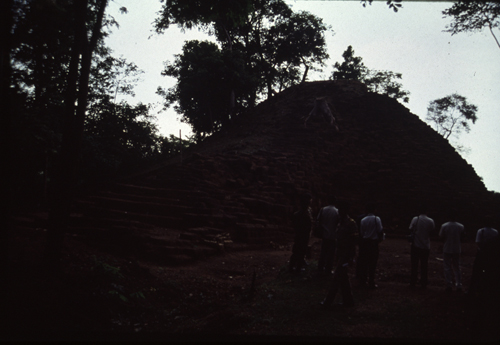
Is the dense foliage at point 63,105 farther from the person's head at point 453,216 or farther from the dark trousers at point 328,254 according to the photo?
the person's head at point 453,216

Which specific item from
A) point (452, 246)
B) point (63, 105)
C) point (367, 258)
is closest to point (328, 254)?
point (367, 258)

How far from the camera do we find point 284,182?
13531mm

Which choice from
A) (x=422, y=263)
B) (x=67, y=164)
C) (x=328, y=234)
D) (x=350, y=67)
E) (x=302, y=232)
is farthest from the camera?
(x=350, y=67)

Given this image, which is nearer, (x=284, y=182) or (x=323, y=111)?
(x=284, y=182)

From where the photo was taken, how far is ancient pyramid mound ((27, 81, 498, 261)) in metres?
9.19

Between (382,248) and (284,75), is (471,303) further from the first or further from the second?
(284,75)

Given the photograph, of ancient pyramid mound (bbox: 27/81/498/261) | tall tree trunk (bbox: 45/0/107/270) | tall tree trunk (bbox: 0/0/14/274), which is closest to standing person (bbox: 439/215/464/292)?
ancient pyramid mound (bbox: 27/81/498/261)

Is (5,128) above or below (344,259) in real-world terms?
above

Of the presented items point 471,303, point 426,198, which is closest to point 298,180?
point 426,198

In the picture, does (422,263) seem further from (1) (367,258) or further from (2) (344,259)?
(2) (344,259)

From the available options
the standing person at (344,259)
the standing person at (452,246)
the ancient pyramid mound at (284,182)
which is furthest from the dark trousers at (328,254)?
the ancient pyramid mound at (284,182)

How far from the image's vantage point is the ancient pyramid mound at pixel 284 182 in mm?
9188

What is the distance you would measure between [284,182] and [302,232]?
7341 millimetres

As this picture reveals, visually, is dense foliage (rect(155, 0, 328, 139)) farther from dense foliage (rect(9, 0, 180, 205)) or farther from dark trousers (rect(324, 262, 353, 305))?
dark trousers (rect(324, 262, 353, 305))
